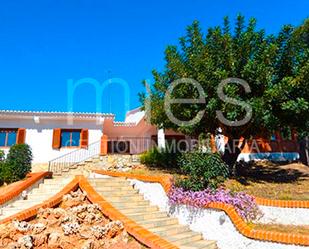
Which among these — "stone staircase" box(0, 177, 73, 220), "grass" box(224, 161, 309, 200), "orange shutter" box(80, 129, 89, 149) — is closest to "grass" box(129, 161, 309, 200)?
"grass" box(224, 161, 309, 200)

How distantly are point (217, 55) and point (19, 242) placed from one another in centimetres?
929

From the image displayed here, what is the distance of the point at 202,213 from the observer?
26.7 feet

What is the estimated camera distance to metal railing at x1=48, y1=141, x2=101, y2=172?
54.1ft

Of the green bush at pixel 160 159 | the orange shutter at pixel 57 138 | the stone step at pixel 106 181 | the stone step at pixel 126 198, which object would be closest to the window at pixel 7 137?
the orange shutter at pixel 57 138

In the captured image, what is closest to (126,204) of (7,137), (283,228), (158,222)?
(158,222)

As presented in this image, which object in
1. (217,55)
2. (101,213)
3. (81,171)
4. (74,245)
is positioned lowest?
(74,245)

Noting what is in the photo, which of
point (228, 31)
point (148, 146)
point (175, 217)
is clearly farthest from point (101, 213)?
point (148, 146)

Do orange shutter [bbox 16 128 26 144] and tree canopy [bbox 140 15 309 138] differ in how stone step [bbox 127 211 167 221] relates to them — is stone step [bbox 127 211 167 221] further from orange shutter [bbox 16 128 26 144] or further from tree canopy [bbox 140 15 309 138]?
orange shutter [bbox 16 128 26 144]

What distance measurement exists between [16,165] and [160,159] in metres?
7.38

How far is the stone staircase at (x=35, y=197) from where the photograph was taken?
27.5 feet

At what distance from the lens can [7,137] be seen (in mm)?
16922

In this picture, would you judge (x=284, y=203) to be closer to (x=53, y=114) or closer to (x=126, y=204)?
(x=126, y=204)

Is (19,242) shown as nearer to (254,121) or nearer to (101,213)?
(101,213)

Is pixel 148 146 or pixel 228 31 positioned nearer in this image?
pixel 228 31
